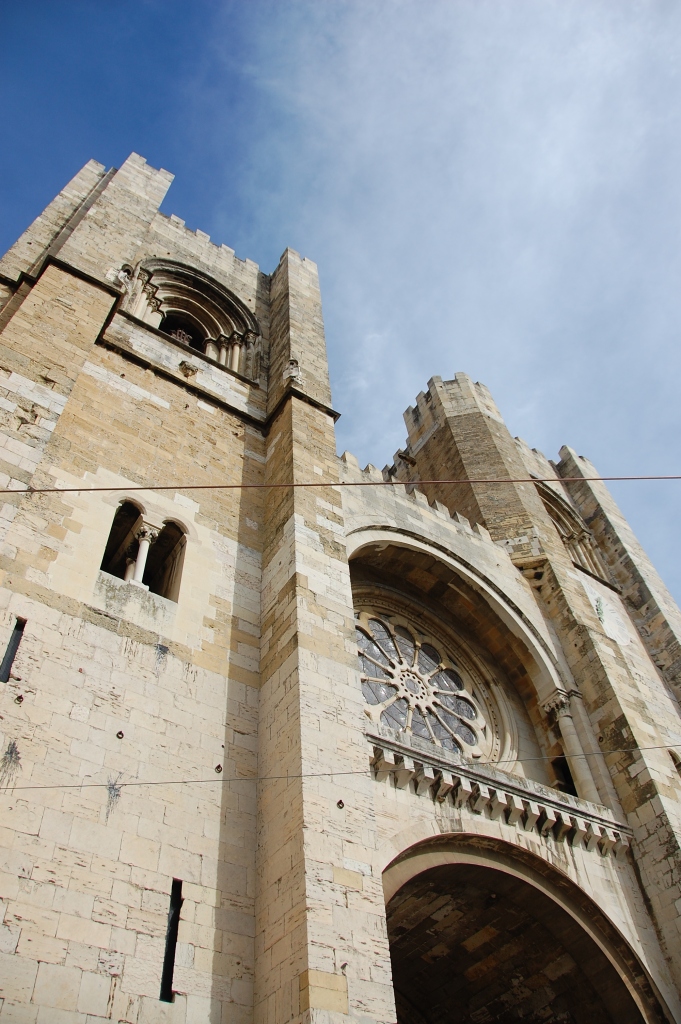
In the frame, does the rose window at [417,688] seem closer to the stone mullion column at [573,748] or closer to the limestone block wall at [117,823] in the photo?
the stone mullion column at [573,748]

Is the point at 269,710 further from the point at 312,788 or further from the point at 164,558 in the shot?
the point at 164,558

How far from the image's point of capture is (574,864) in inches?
321

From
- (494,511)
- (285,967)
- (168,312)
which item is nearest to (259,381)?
(168,312)

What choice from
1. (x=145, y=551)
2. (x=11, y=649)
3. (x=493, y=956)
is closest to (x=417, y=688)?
(x=493, y=956)

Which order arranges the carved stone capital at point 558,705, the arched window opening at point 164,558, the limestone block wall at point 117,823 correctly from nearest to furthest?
the limestone block wall at point 117,823
the arched window opening at point 164,558
the carved stone capital at point 558,705

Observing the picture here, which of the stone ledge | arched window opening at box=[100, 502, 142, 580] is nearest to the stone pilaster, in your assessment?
the stone ledge

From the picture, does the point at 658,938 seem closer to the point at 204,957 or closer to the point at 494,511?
the point at 204,957

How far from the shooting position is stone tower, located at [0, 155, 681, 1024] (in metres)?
5.21

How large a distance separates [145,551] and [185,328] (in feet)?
23.8

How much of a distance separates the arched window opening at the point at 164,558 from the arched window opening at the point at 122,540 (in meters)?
0.30

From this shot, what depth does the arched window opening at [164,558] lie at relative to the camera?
809cm

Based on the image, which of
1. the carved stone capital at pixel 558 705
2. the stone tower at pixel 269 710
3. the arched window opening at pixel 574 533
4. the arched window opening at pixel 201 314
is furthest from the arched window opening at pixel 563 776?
the arched window opening at pixel 201 314

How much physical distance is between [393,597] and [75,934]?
23.4ft

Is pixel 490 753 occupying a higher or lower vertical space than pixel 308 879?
higher
